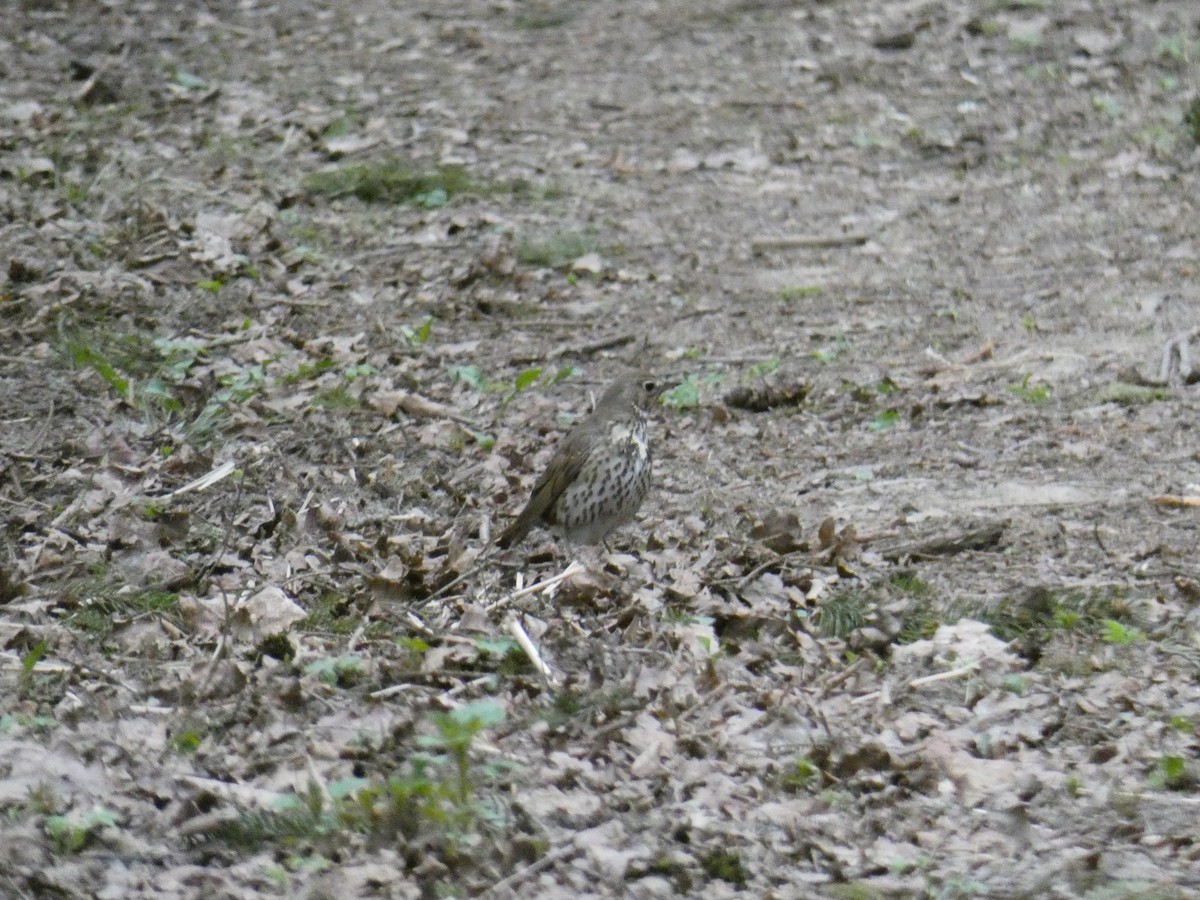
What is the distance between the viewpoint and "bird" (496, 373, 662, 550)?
6.34m

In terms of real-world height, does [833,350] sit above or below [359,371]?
below

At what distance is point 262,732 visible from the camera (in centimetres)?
453

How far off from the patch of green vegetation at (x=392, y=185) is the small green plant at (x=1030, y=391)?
4011 mm

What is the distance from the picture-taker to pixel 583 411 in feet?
25.8

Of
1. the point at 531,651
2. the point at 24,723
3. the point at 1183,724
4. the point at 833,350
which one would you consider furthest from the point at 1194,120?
the point at 24,723

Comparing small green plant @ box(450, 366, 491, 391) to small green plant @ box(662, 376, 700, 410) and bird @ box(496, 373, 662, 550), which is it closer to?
small green plant @ box(662, 376, 700, 410)

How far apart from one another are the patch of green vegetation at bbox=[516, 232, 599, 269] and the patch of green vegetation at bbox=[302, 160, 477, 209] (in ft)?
2.69

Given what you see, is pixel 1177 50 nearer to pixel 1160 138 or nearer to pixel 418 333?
pixel 1160 138

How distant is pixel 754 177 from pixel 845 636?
5651 mm

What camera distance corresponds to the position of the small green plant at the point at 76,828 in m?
3.92

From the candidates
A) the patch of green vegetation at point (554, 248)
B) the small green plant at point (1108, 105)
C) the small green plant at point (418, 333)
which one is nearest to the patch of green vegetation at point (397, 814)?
the small green plant at point (418, 333)

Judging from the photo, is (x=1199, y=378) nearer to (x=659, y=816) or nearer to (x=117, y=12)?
(x=659, y=816)

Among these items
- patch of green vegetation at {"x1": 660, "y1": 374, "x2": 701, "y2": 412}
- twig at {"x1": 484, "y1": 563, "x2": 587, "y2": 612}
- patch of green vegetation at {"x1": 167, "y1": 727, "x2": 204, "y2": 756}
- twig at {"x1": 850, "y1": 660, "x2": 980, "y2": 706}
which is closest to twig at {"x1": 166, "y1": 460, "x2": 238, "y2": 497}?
twig at {"x1": 484, "y1": 563, "x2": 587, "y2": 612}

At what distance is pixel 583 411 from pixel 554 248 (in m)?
2.05
